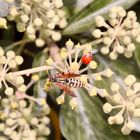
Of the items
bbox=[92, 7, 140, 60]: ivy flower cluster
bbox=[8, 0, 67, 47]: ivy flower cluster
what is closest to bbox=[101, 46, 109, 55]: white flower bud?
bbox=[92, 7, 140, 60]: ivy flower cluster

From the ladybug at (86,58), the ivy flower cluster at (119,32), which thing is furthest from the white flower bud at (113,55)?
the ladybug at (86,58)

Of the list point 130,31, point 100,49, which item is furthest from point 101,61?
point 130,31

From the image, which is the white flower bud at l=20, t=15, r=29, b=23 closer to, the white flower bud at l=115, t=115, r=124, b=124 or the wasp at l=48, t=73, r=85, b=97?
the wasp at l=48, t=73, r=85, b=97

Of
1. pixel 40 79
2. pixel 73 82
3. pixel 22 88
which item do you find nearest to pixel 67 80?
pixel 73 82

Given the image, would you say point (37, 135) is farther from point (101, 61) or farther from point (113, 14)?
point (113, 14)

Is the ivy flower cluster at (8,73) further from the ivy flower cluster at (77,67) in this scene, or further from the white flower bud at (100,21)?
the white flower bud at (100,21)
